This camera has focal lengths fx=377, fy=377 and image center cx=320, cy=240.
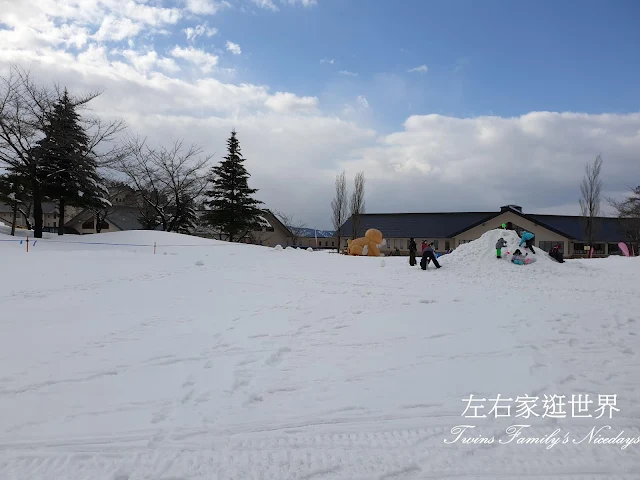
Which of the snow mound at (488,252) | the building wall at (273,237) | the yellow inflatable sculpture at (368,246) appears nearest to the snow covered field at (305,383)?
the snow mound at (488,252)

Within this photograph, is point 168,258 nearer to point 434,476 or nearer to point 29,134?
point 29,134

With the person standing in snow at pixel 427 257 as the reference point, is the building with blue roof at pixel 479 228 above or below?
above

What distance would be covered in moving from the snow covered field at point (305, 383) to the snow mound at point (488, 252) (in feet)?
18.3

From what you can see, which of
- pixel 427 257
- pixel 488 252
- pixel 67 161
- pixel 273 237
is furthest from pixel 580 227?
pixel 67 161

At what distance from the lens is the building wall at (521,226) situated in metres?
34.2

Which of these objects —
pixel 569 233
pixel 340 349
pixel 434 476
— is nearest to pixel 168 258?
pixel 340 349

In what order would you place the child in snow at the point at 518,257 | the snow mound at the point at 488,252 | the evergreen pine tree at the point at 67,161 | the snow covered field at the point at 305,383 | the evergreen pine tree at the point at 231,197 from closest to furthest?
1. the snow covered field at the point at 305,383
2. the child in snow at the point at 518,257
3. the snow mound at the point at 488,252
4. the evergreen pine tree at the point at 67,161
5. the evergreen pine tree at the point at 231,197

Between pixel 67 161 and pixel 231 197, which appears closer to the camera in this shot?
pixel 67 161

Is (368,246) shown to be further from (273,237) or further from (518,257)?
(273,237)

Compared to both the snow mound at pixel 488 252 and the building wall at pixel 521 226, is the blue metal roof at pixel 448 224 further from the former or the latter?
the snow mound at pixel 488 252

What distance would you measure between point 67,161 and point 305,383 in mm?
22370

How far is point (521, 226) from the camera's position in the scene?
35.2m

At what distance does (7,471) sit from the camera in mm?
2584

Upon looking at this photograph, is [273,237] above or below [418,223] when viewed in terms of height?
below
